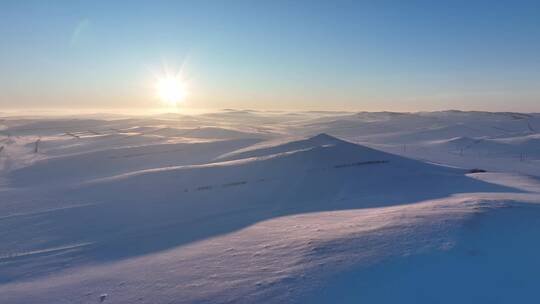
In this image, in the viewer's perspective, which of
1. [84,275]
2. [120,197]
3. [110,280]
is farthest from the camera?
[120,197]

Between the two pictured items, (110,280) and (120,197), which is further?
(120,197)

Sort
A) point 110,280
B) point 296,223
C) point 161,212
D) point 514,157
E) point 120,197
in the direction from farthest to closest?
1. point 514,157
2. point 120,197
3. point 161,212
4. point 296,223
5. point 110,280

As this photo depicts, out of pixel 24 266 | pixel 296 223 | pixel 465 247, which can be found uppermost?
pixel 465 247

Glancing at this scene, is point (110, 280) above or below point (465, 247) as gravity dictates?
below

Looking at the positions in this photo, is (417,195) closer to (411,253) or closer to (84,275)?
(411,253)

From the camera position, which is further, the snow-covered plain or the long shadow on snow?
the long shadow on snow

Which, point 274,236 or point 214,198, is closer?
point 274,236

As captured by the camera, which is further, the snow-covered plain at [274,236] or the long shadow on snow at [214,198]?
the long shadow on snow at [214,198]

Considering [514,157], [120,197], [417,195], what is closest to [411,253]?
[417,195]

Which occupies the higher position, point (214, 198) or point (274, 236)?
point (274, 236)

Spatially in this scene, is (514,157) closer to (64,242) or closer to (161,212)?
(161,212)

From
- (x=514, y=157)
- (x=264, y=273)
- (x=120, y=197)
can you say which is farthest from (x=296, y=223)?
(x=514, y=157)
